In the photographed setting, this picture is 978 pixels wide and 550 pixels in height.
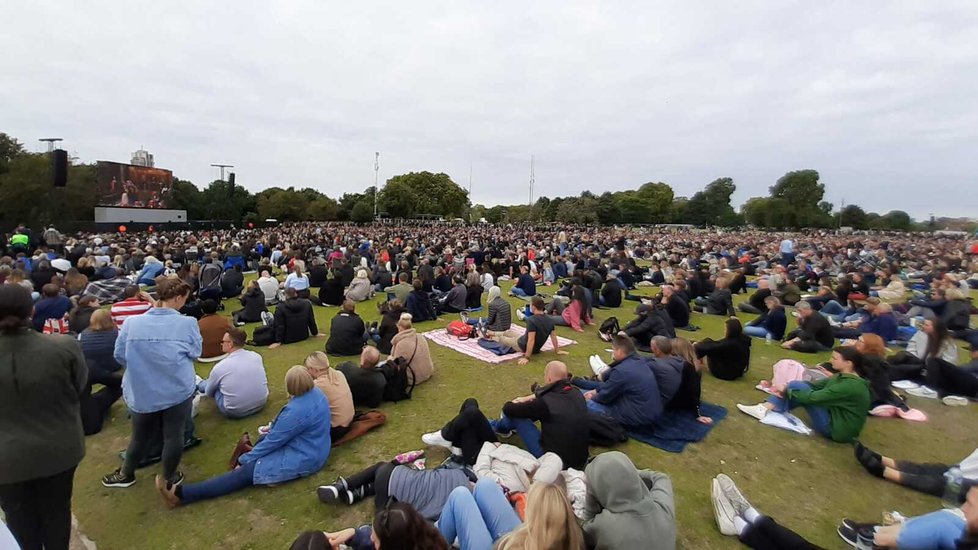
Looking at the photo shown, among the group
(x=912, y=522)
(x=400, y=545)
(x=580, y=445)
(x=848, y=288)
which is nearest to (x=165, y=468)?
(x=400, y=545)

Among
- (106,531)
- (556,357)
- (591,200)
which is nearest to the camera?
(106,531)

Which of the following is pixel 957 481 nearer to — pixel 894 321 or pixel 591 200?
pixel 894 321

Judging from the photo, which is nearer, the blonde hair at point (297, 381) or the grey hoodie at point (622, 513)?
the grey hoodie at point (622, 513)

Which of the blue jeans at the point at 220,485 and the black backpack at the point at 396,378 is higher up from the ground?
the black backpack at the point at 396,378

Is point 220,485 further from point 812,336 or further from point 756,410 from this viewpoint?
point 812,336

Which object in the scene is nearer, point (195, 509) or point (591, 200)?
point (195, 509)

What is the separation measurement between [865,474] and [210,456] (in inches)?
276

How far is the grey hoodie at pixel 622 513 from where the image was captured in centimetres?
264

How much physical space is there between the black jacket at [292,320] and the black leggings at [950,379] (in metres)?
10.7

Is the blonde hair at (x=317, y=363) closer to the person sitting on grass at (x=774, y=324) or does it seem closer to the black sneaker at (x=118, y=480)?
→ the black sneaker at (x=118, y=480)

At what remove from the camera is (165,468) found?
385cm

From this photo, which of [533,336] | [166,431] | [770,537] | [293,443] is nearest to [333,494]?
[293,443]

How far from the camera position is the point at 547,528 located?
2264 millimetres

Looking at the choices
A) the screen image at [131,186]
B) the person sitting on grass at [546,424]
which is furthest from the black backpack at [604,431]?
the screen image at [131,186]
